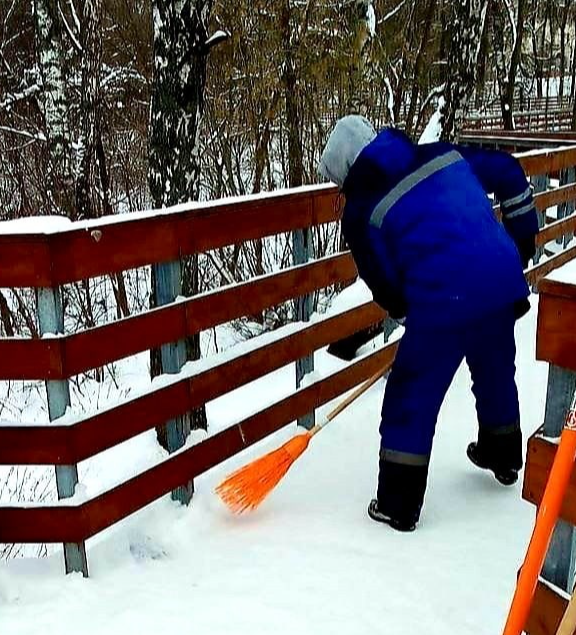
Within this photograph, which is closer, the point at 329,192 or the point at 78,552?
the point at 78,552

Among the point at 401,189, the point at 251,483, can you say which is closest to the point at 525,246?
the point at 401,189

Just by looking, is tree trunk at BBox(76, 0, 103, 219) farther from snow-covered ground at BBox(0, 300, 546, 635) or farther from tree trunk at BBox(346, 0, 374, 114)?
snow-covered ground at BBox(0, 300, 546, 635)

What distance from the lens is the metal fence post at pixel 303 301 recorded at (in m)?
3.93

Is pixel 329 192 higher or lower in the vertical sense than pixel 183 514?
A: higher

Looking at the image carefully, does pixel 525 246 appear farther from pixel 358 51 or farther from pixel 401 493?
pixel 358 51

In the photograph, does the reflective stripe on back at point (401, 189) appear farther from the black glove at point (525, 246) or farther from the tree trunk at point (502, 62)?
the tree trunk at point (502, 62)

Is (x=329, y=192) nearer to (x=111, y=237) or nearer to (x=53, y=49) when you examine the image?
(x=111, y=237)

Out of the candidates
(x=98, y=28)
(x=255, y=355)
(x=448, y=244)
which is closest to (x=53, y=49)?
(x=98, y=28)

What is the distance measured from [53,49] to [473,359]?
699cm

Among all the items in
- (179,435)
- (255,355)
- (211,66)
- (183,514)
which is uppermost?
(211,66)

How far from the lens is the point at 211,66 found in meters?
10.9

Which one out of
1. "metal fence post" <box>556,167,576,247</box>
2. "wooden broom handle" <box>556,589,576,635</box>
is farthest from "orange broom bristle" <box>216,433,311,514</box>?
"metal fence post" <box>556,167,576,247</box>

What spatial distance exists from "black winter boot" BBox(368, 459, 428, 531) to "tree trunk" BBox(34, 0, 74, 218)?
22.5ft

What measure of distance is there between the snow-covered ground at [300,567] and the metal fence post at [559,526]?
0.73m
